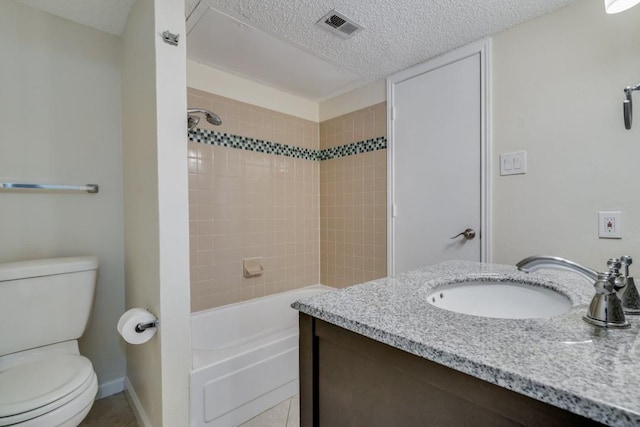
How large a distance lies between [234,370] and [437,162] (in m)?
1.78

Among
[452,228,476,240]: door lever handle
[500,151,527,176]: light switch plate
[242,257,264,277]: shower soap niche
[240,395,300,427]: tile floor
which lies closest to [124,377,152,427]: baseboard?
[240,395,300,427]: tile floor

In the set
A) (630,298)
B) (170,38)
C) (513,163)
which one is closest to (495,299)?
(630,298)

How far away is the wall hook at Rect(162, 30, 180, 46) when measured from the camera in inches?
47.9

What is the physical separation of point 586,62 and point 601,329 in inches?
59.3

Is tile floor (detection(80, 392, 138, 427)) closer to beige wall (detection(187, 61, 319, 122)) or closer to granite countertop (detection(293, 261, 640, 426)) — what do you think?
granite countertop (detection(293, 261, 640, 426))

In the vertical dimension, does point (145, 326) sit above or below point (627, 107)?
below

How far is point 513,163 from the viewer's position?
168 cm

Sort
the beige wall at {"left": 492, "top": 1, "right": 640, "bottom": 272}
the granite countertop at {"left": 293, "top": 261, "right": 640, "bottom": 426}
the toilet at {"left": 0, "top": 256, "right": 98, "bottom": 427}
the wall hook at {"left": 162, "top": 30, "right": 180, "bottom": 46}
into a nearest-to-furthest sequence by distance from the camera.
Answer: the granite countertop at {"left": 293, "top": 261, "right": 640, "bottom": 426} → the toilet at {"left": 0, "top": 256, "right": 98, "bottom": 427} → the wall hook at {"left": 162, "top": 30, "right": 180, "bottom": 46} → the beige wall at {"left": 492, "top": 1, "right": 640, "bottom": 272}

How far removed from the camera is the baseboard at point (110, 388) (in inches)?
67.6

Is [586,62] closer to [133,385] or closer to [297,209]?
[297,209]

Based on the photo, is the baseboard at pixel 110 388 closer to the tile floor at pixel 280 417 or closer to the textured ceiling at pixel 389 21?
the tile floor at pixel 280 417

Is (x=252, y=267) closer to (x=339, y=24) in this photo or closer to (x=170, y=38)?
(x=170, y=38)

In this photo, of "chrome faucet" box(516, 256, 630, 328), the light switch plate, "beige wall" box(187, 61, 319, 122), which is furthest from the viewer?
"beige wall" box(187, 61, 319, 122)

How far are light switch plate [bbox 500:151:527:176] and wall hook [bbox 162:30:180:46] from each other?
1.81 meters
